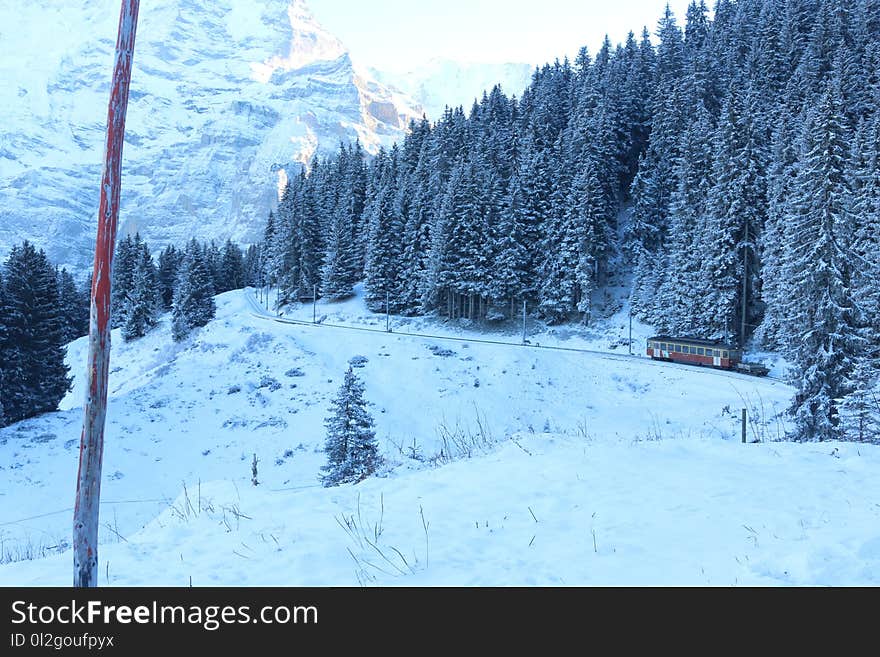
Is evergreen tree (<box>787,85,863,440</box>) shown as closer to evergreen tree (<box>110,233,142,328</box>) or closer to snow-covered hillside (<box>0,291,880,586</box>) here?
snow-covered hillside (<box>0,291,880,586</box>)

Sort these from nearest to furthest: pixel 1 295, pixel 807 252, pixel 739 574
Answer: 1. pixel 739 574
2. pixel 807 252
3. pixel 1 295

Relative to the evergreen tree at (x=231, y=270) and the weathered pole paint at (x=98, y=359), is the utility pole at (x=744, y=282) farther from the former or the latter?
the evergreen tree at (x=231, y=270)

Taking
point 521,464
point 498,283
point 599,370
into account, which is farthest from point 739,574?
point 498,283

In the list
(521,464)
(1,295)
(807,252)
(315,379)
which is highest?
(807,252)

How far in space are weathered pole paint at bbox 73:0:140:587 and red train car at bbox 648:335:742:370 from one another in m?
44.1

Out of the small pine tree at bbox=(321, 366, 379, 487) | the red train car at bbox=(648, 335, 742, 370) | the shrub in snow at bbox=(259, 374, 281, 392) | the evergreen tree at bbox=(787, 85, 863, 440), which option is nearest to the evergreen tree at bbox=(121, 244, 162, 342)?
the shrub in snow at bbox=(259, 374, 281, 392)

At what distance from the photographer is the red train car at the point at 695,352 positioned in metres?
41.6

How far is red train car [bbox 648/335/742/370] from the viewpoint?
41.6 metres

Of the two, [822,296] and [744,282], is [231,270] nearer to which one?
[744,282]

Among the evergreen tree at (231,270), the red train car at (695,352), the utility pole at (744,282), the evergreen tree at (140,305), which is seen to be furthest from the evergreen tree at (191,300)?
the utility pole at (744,282)

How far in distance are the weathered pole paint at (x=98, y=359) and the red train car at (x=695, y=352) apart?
4411 centimetres
